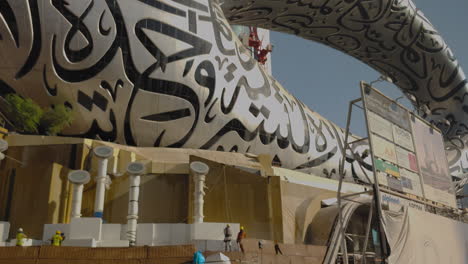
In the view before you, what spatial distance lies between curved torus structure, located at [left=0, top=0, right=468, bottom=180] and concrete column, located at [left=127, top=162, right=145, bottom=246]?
299 cm

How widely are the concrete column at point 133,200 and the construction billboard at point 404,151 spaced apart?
5.68m

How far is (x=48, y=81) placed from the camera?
1383 cm

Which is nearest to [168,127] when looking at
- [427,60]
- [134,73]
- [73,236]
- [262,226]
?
[134,73]

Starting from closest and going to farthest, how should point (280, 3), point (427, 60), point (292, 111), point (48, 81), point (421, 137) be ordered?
point (421, 137) → point (48, 81) → point (292, 111) → point (280, 3) → point (427, 60)

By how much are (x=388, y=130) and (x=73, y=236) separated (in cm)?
713

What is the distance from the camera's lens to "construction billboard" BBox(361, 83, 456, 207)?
9.24m

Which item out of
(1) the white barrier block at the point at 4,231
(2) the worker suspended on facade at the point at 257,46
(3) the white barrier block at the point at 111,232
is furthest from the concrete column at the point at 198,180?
(2) the worker suspended on facade at the point at 257,46

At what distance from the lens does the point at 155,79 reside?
14.6 metres

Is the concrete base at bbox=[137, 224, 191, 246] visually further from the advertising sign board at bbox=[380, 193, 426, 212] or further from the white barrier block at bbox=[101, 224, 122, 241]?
the advertising sign board at bbox=[380, 193, 426, 212]

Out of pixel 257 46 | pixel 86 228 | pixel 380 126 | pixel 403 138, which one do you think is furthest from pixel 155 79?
pixel 257 46

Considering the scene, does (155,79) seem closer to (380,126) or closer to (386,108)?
(386,108)

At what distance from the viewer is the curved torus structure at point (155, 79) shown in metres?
13.7

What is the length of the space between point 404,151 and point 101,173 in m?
7.29

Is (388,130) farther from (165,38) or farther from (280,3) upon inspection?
(280,3)
